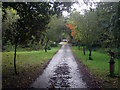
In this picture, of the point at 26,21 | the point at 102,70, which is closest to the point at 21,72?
the point at 26,21

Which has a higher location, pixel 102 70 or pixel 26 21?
pixel 26 21

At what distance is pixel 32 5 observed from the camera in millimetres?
7645

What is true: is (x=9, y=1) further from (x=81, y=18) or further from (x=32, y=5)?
(x=81, y=18)

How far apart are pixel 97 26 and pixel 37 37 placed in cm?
916

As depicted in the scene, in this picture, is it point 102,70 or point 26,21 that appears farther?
point 102,70

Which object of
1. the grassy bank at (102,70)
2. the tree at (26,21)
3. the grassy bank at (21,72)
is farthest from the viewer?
the tree at (26,21)

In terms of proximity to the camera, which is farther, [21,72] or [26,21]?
[21,72]

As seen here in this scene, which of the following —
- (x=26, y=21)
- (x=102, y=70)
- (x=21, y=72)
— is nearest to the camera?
(x=26, y=21)

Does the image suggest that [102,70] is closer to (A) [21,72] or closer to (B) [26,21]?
(A) [21,72]

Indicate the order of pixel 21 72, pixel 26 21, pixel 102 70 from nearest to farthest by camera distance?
pixel 26 21 → pixel 21 72 → pixel 102 70

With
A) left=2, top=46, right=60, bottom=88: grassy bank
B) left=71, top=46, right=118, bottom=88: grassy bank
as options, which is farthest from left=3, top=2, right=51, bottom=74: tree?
left=71, top=46, right=118, bottom=88: grassy bank

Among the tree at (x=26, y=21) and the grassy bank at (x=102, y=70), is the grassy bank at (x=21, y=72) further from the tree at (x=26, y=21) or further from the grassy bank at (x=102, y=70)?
the grassy bank at (x=102, y=70)

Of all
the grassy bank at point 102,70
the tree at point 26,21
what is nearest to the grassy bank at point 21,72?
the tree at point 26,21

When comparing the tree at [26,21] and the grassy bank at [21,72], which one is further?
the tree at [26,21]
